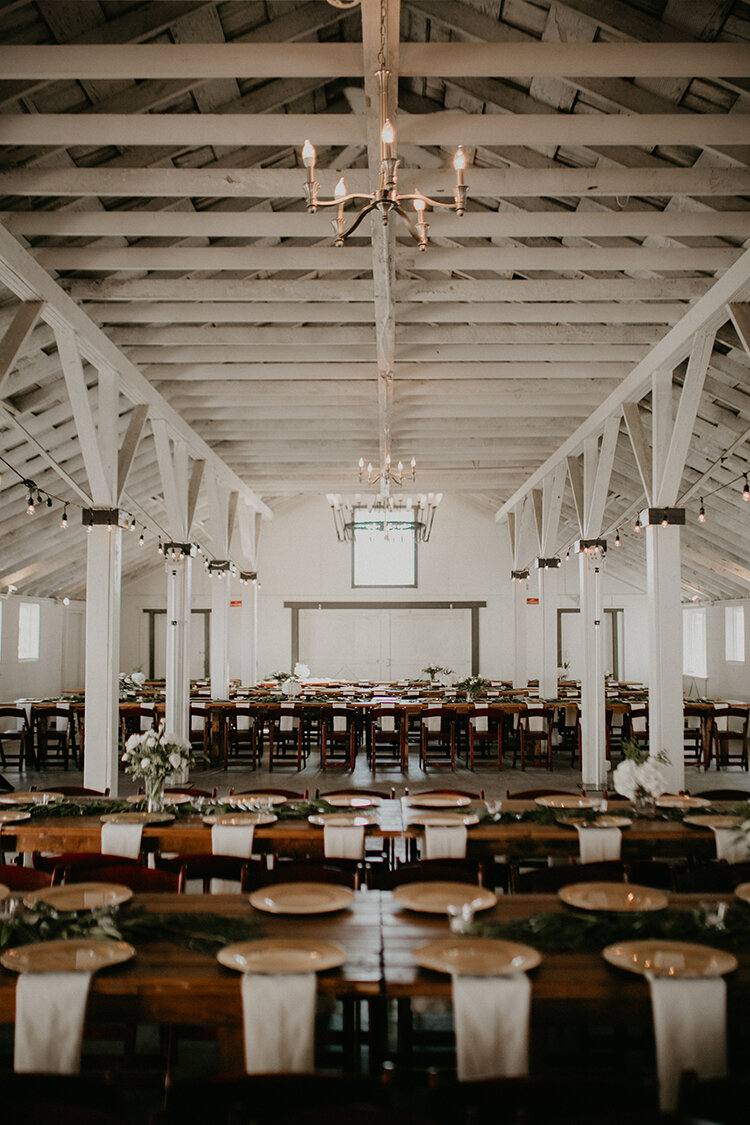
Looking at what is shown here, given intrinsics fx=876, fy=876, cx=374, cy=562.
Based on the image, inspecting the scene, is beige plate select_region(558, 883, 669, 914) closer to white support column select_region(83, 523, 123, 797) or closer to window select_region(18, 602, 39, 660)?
white support column select_region(83, 523, 123, 797)

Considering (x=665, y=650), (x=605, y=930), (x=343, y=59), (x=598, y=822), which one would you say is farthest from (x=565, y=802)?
(x=343, y=59)

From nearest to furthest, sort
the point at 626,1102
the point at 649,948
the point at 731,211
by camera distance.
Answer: the point at 626,1102, the point at 649,948, the point at 731,211

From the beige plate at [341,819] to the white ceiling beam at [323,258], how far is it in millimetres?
4227

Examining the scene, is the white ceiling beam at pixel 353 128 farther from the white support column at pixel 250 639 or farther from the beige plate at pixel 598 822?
the white support column at pixel 250 639

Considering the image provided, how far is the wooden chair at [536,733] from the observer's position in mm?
11922

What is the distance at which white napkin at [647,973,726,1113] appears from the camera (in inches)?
97.3

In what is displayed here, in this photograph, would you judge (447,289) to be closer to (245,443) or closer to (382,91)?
(382,91)

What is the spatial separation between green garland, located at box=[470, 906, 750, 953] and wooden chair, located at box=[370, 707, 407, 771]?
855 cm

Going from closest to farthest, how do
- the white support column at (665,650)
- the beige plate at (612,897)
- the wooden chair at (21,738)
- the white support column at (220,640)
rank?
the beige plate at (612,897) < the white support column at (665,650) < the wooden chair at (21,738) < the white support column at (220,640)

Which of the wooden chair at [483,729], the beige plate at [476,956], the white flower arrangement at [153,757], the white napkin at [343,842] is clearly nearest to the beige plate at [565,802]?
the white napkin at [343,842]

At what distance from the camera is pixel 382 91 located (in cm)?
431

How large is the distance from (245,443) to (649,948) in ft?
39.2

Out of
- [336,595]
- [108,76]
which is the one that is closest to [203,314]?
[108,76]

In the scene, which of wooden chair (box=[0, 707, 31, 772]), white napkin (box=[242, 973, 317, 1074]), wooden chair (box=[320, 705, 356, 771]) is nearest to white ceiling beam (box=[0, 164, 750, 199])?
white napkin (box=[242, 973, 317, 1074])
